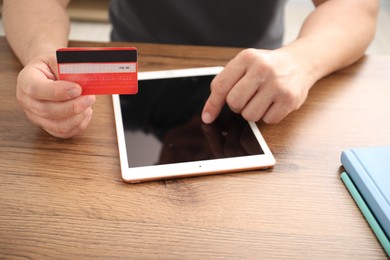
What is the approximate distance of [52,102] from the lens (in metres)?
0.62

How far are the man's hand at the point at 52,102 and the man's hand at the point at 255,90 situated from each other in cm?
20

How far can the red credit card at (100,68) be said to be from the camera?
57cm

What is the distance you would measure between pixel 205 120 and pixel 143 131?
104 mm

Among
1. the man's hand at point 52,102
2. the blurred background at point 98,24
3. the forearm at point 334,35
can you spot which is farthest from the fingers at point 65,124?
the blurred background at point 98,24

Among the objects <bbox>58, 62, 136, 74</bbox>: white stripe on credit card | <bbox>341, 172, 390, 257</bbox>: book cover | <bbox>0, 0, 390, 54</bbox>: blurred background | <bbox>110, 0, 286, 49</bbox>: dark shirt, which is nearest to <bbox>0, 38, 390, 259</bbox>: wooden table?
<bbox>341, 172, 390, 257</bbox>: book cover

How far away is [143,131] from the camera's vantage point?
26.0 inches

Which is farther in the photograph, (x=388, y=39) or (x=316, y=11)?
(x=388, y=39)

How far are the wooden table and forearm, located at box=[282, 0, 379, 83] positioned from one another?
12cm

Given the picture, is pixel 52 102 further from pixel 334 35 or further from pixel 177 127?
pixel 334 35

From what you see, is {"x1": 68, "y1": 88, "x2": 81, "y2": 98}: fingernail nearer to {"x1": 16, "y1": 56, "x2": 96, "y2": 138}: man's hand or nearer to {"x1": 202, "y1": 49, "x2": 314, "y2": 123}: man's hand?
{"x1": 16, "y1": 56, "x2": 96, "y2": 138}: man's hand

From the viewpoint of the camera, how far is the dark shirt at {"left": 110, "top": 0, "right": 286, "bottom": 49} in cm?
106

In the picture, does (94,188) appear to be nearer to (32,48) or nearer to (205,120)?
(205,120)

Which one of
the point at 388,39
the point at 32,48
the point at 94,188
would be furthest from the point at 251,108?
the point at 388,39

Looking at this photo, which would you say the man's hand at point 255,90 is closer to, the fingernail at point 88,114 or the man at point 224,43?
the man at point 224,43
